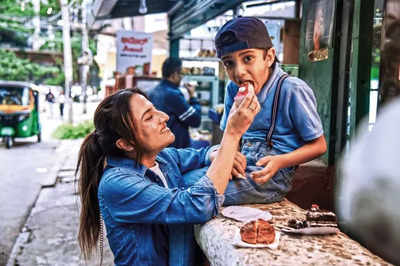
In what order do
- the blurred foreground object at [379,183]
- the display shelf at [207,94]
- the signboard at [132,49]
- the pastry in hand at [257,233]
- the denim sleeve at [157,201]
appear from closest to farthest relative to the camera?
the blurred foreground object at [379,183], the pastry in hand at [257,233], the denim sleeve at [157,201], the signboard at [132,49], the display shelf at [207,94]

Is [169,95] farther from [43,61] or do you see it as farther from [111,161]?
[43,61]

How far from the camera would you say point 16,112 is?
1269cm

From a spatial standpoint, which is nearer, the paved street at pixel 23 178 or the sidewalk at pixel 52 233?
the sidewalk at pixel 52 233

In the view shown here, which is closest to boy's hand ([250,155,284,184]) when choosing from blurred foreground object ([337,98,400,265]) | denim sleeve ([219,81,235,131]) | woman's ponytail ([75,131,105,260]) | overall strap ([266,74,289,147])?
overall strap ([266,74,289,147])

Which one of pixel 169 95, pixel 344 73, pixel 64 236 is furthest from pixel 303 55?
pixel 64 236

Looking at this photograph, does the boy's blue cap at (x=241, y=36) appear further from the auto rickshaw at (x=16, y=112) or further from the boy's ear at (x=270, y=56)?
the auto rickshaw at (x=16, y=112)

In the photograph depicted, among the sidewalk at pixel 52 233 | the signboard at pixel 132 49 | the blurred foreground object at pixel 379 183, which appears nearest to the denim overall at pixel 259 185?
the blurred foreground object at pixel 379 183

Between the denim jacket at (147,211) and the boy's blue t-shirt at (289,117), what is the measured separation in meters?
0.39

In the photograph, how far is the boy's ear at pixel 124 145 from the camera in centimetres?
176

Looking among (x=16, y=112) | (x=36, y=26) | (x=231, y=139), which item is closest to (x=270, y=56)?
(x=231, y=139)

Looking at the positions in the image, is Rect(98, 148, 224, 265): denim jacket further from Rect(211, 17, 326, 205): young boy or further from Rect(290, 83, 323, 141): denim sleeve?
Rect(290, 83, 323, 141): denim sleeve

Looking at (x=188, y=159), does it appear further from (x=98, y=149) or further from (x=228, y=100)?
(x=98, y=149)

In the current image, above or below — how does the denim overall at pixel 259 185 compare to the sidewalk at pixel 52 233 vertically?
above

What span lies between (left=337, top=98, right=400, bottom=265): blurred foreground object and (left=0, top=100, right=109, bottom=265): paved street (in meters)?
4.51
